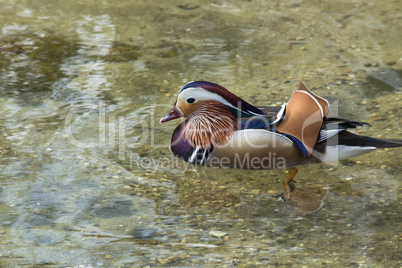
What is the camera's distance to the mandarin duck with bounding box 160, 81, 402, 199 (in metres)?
4.37

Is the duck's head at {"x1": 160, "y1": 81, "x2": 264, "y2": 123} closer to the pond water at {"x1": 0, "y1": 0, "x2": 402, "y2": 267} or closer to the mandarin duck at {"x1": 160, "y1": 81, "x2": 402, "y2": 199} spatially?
the mandarin duck at {"x1": 160, "y1": 81, "x2": 402, "y2": 199}

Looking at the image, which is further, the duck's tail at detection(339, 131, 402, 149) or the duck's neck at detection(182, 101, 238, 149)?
the duck's neck at detection(182, 101, 238, 149)

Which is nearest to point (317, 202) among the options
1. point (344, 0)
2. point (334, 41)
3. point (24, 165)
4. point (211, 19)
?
point (24, 165)

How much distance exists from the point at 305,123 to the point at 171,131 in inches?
57.5

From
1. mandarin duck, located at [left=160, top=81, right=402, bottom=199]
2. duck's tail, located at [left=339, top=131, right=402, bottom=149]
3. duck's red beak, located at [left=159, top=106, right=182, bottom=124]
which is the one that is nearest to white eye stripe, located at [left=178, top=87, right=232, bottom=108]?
mandarin duck, located at [left=160, top=81, right=402, bottom=199]

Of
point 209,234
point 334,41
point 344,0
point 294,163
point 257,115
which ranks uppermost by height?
point 344,0

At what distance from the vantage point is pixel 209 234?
381 centimetres

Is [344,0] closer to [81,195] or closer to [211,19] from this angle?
[211,19]

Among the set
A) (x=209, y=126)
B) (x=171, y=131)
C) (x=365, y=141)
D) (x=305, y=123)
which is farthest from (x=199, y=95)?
(x=365, y=141)

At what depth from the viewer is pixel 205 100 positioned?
187 inches

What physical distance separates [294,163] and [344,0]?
14.7ft

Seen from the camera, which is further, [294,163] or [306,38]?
[306,38]

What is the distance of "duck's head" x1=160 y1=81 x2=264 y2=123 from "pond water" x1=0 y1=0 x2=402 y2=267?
470mm

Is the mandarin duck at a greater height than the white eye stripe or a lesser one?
lesser
